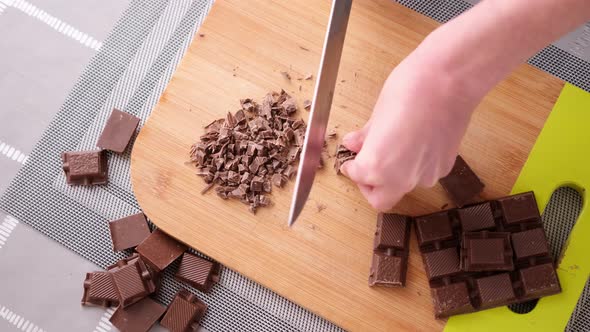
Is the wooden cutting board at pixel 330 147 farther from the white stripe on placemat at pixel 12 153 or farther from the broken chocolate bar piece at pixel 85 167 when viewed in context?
the white stripe on placemat at pixel 12 153

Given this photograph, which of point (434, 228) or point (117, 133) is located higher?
point (117, 133)

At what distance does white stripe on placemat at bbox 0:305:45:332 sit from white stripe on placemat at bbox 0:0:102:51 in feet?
4.01

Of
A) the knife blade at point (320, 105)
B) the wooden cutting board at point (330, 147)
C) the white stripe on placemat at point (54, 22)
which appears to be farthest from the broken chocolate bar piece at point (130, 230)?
the white stripe on placemat at point (54, 22)

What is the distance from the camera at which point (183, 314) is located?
2336mm

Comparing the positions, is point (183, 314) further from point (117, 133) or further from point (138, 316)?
point (117, 133)

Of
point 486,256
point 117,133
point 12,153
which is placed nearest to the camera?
point 486,256

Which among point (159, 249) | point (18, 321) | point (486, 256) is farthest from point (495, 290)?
point (18, 321)

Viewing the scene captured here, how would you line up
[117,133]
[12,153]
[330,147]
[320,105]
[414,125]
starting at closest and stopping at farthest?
[414,125]
[320,105]
[330,147]
[117,133]
[12,153]

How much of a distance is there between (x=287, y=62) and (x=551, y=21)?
101cm

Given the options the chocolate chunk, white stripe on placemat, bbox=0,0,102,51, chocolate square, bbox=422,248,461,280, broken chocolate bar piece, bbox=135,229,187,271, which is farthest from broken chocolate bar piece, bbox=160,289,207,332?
white stripe on placemat, bbox=0,0,102,51

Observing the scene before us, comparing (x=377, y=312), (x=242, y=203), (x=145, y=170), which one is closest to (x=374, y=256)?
(x=377, y=312)

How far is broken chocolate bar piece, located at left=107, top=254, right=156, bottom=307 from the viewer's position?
2.32m

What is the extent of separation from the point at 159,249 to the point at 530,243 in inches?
56.5

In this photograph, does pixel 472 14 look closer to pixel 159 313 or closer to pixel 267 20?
pixel 267 20
